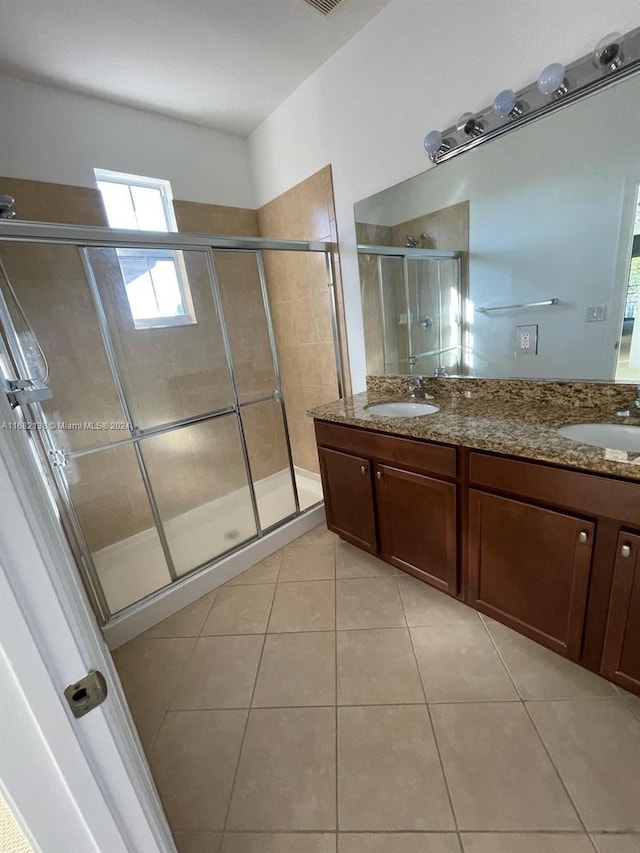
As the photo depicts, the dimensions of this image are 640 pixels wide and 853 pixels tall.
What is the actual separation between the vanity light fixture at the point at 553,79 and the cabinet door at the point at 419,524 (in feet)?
4.74

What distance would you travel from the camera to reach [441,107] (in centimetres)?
158

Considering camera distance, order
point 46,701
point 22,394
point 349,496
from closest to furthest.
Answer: point 46,701 < point 22,394 < point 349,496

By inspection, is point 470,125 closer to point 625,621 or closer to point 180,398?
point 625,621

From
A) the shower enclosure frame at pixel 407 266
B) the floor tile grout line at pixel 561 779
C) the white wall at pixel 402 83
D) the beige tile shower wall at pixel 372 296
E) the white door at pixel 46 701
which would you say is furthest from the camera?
the beige tile shower wall at pixel 372 296

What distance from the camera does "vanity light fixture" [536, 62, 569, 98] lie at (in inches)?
47.6

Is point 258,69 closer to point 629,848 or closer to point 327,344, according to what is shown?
point 327,344

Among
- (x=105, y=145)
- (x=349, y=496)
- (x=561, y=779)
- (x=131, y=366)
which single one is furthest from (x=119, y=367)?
(x=561, y=779)

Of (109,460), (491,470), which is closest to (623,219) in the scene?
(491,470)

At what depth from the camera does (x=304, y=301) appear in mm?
2533

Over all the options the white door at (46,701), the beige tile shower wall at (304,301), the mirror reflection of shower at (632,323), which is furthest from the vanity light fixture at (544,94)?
the white door at (46,701)

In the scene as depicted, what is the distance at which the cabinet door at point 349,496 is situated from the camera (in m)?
1.82

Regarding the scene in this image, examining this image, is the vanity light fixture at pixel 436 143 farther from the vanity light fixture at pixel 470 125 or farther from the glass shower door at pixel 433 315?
the glass shower door at pixel 433 315

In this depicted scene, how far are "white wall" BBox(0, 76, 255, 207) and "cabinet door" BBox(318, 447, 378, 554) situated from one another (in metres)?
2.00

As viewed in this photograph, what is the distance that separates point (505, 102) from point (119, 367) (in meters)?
2.21
